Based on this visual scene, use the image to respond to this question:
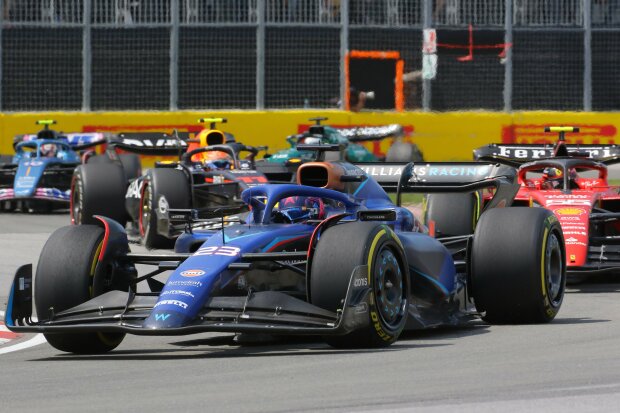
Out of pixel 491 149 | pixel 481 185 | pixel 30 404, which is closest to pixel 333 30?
pixel 491 149

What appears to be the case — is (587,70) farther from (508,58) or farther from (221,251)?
(221,251)

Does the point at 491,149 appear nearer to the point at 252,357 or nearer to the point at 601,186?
the point at 601,186

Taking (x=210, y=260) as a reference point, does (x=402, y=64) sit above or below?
above

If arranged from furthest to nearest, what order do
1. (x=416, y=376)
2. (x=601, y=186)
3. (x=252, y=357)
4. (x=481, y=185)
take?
(x=601, y=186) → (x=481, y=185) → (x=252, y=357) → (x=416, y=376)

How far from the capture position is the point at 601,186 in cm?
1487

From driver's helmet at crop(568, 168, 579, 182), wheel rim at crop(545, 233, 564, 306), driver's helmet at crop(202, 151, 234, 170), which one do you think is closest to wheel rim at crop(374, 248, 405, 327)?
wheel rim at crop(545, 233, 564, 306)

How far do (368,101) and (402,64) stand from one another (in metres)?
1.07

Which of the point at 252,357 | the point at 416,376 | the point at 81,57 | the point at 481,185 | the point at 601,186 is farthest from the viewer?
the point at 81,57

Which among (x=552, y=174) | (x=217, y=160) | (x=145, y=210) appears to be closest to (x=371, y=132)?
(x=217, y=160)

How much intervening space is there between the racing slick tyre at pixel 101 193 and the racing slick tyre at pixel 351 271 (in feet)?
35.7

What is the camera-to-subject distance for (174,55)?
29859 millimetres

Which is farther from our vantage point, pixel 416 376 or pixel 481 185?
pixel 481 185

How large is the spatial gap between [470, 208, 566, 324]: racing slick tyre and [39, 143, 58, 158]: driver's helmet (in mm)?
14693

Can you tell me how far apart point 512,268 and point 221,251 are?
215cm
